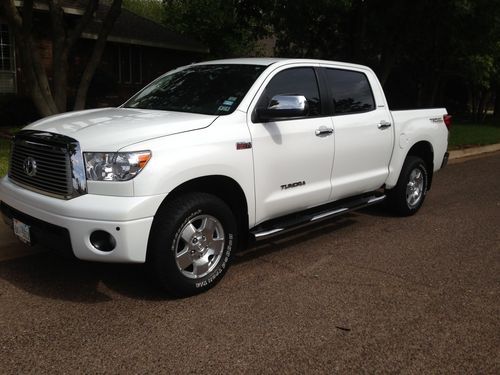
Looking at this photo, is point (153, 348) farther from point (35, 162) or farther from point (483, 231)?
point (483, 231)

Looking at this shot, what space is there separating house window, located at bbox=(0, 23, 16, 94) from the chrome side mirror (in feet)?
46.7

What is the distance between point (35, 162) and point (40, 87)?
668 cm

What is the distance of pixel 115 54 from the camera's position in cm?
1942

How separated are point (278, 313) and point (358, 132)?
7.97 feet

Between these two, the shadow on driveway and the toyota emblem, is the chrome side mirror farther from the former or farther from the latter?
the toyota emblem

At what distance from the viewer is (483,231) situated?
6.32 m

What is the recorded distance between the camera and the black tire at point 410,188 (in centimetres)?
657

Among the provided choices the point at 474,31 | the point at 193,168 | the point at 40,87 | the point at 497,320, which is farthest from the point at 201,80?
the point at 474,31

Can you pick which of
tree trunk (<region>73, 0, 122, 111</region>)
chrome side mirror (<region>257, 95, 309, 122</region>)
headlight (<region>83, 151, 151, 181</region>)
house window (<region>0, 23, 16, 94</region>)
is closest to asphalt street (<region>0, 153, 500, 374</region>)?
headlight (<region>83, 151, 151, 181</region>)

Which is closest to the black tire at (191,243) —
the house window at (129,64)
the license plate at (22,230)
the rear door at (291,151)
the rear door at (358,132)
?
the rear door at (291,151)

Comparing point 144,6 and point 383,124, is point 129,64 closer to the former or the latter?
point 383,124

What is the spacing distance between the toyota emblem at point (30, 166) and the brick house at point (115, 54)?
40.1ft

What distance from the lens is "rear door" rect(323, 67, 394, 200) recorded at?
543 centimetres

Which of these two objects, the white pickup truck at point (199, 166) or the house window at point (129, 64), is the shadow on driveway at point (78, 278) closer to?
the white pickup truck at point (199, 166)
